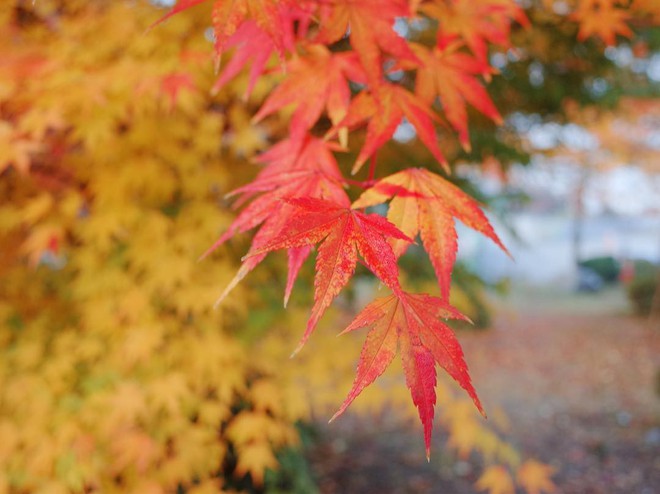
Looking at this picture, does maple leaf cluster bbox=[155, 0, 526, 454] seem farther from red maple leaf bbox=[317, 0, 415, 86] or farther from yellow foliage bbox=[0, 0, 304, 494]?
yellow foliage bbox=[0, 0, 304, 494]

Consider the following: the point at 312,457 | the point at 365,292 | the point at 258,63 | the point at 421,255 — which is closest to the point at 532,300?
the point at 365,292

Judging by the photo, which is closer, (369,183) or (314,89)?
(369,183)

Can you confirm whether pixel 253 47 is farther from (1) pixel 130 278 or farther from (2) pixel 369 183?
(1) pixel 130 278

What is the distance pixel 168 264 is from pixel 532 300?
1345 centimetres

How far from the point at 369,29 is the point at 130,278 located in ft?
5.75

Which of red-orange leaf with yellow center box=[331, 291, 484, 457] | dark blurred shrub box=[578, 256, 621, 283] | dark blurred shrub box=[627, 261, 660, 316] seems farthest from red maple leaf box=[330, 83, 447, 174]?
dark blurred shrub box=[578, 256, 621, 283]

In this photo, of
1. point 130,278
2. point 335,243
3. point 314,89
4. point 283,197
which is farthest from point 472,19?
point 130,278

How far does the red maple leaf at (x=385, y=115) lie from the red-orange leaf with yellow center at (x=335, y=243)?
28 cm

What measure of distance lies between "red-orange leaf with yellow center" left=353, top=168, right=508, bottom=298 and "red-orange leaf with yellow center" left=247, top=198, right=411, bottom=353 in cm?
13

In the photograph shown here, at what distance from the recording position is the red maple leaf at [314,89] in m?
1.25

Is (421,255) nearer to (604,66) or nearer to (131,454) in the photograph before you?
(131,454)

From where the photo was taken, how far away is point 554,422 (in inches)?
233

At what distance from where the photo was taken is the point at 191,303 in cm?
230

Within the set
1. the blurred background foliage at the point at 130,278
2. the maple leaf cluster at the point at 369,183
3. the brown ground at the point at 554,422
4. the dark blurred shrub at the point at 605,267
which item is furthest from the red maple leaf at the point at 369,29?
the dark blurred shrub at the point at 605,267
